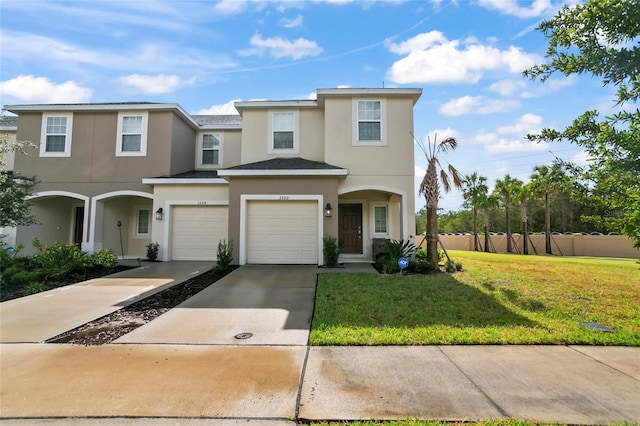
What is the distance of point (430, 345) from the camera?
4348 mm

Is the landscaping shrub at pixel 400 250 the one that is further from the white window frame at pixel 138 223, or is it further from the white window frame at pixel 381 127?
the white window frame at pixel 138 223

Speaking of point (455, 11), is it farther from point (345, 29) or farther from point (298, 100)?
point (298, 100)

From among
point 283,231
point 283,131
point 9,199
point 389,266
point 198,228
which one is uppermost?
point 283,131

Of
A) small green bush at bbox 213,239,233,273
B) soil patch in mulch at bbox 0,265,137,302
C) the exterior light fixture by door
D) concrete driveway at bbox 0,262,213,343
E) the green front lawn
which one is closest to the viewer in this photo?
the green front lawn

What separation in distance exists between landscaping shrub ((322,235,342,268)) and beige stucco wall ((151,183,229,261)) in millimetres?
4313

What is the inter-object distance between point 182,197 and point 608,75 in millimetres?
12218

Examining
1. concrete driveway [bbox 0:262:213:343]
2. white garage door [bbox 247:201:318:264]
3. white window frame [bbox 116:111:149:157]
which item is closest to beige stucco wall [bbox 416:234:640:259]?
white garage door [bbox 247:201:318:264]

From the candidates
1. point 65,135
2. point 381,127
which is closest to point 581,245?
point 381,127

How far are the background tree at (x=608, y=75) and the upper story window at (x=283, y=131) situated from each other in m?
9.60

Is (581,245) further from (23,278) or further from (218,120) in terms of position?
(23,278)

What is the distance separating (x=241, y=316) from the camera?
5.61 m

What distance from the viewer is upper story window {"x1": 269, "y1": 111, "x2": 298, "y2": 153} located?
Answer: 41.9 feet

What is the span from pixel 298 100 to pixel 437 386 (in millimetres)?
11308

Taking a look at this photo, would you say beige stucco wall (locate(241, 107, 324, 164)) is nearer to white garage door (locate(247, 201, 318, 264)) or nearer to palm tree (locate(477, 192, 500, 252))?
white garage door (locate(247, 201, 318, 264))
